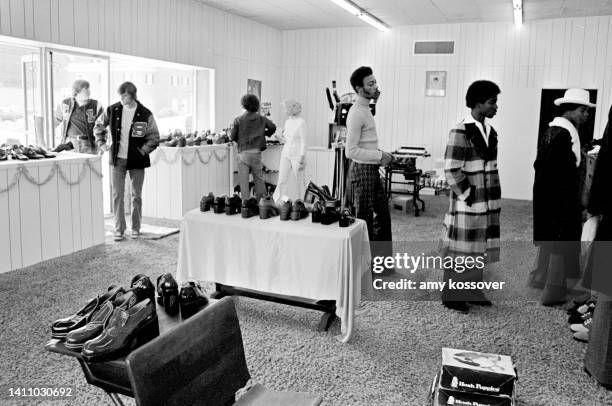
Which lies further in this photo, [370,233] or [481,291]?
[370,233]

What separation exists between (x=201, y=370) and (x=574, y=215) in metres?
3.29

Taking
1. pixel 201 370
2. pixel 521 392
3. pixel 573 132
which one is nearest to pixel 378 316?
pixel 521 392

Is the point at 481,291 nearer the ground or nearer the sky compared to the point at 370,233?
nearer the ground

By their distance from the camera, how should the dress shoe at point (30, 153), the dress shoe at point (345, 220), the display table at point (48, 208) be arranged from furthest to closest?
the dress shoe at point (30, 153), the display table at point (48, 208), the dress shoe at point (345, 220)

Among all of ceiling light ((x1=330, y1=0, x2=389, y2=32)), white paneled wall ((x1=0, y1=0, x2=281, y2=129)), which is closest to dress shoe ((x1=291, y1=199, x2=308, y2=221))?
white paneled wall ((x1=0, y1=0, x2=281, y2=129))

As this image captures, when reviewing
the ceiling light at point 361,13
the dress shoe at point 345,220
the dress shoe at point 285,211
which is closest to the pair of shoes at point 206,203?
the dress shoe at point 285,211

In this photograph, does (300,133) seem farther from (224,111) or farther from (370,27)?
(370,27)

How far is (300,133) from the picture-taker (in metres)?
7.18

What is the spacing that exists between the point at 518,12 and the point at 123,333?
8621 mm

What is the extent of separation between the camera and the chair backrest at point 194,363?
5.24ft

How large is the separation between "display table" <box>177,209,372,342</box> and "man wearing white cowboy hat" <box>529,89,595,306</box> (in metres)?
1.43

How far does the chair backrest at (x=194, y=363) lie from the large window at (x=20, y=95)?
16.3ft

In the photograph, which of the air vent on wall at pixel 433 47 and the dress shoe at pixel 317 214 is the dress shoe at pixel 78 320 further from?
the air vent on wall at pixel 433 47

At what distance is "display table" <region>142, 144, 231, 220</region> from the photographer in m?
7.25
